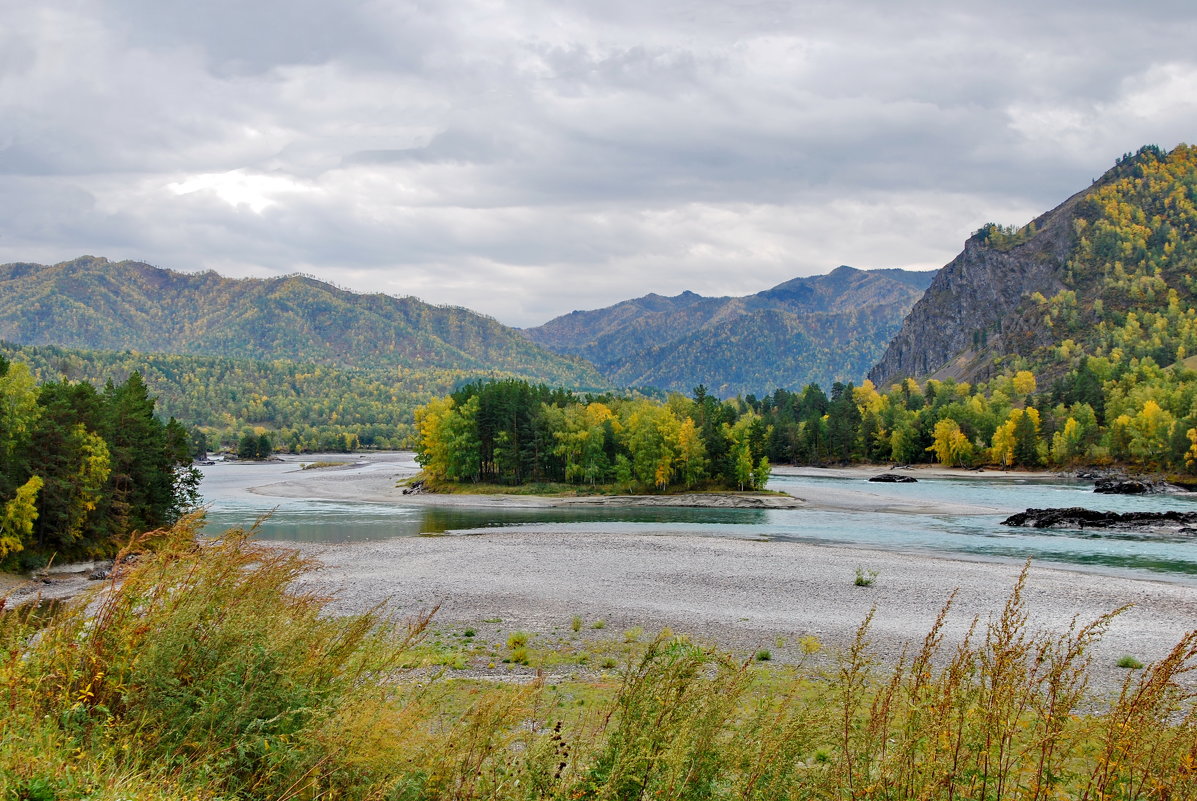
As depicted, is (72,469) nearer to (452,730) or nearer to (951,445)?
(452,730)

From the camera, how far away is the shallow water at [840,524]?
47.6 m

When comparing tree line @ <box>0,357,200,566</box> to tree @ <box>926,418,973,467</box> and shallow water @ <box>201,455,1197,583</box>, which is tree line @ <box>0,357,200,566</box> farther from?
tree @ <box>926,418,973,467</box>

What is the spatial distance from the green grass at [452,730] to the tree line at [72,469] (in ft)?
119

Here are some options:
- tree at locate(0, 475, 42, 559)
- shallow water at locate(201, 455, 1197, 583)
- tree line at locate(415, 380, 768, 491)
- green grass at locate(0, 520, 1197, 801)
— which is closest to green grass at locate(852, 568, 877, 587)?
shallow water at locate(201, 455, 1197, 583)

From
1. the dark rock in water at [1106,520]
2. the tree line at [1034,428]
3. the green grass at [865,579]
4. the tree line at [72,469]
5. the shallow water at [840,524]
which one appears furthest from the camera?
the tree line at [1034,428]

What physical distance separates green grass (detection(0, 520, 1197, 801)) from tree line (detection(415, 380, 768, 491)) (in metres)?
89.0

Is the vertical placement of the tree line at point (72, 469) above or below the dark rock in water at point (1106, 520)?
above

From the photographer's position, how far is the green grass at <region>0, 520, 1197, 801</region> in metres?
5.84

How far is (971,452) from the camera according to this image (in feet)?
485

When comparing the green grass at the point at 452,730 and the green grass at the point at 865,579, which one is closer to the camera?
the green grass at the point at 452,730

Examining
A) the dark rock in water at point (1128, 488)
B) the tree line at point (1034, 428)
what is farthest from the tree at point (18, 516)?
Answer: the tree line at point (1034, 428)

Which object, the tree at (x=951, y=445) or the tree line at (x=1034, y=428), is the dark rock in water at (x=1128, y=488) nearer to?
the tree line at (x=1034, y=428)

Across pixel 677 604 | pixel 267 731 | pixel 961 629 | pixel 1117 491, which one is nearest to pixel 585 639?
pixel 677 604

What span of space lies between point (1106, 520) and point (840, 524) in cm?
2020
